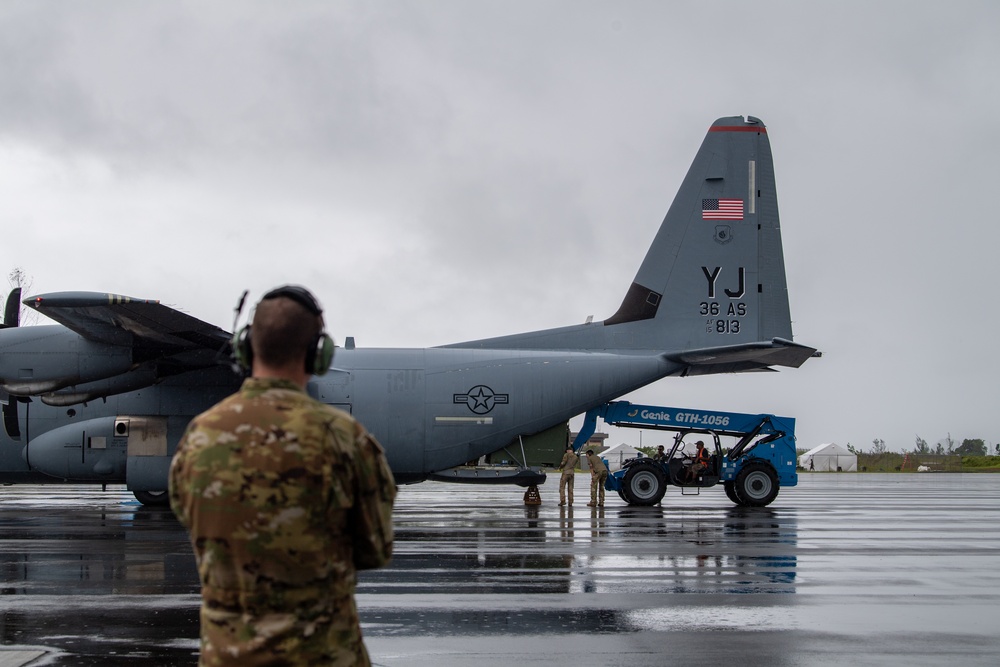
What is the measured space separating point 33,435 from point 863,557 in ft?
54.9

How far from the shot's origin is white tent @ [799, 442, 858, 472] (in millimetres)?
62531

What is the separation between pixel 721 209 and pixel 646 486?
647 cm

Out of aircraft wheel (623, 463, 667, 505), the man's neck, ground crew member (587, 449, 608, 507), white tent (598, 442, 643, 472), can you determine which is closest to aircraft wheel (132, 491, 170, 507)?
ground crew member (587, 449, 608, 507)

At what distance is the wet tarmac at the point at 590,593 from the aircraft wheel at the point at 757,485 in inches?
157

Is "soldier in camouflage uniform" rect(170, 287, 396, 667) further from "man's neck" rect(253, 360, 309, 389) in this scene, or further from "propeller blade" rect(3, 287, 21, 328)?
"propeller blade" rect(3, 287, 21, 328)

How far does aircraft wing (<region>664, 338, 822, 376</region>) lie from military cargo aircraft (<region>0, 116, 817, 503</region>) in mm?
46

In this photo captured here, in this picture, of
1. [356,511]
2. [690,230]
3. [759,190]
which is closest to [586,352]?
[690,230]

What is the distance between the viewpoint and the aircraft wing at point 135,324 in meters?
14.5

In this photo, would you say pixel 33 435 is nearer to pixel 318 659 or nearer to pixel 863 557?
pixel 863 557

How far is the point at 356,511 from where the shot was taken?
323cm

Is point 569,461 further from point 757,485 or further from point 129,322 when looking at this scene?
point 129,322

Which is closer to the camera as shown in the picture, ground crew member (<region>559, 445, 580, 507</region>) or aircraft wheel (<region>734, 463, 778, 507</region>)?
ground crew member (<region>559, 445, 580, 507</region>)

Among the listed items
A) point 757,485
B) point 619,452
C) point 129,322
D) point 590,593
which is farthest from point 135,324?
point 619,452

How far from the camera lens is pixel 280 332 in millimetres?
3326
